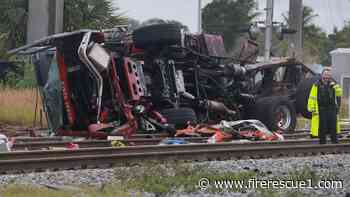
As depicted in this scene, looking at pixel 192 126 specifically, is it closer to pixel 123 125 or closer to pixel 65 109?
pixel 123 125

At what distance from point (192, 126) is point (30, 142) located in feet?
13.4

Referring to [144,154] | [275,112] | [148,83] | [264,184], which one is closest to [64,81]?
[148,83]

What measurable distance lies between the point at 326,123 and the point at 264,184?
5.26 m

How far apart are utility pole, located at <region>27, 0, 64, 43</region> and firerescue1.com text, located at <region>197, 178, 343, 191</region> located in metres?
18.8

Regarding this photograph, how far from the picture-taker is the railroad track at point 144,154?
10.3m

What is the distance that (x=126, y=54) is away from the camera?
657 inches

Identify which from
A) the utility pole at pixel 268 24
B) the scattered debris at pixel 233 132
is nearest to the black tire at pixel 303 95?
the scattered debris at pixel 233 132

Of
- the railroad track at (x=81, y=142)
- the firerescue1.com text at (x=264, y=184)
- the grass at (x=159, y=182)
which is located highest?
the grass at (x=159, y=182)

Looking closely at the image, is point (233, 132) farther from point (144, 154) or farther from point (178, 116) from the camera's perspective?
point (144, 154)

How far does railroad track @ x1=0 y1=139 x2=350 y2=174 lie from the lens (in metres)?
10.3

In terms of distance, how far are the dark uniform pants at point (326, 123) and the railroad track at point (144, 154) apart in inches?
15.5

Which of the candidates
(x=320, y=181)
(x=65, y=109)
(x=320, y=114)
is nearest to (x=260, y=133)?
(x=320, y=114)

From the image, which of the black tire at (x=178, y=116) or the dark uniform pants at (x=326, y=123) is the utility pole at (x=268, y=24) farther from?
the dark uniform pants at (x=326, y=123)

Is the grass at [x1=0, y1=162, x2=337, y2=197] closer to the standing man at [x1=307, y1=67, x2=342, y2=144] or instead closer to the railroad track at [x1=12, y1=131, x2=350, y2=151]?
the railroad track at [x1=12, y1=131, x2=350, y2=151]
